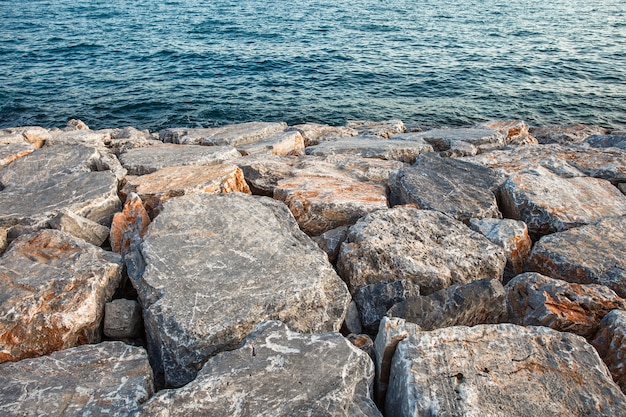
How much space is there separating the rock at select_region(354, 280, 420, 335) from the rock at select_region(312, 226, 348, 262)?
0.55 m

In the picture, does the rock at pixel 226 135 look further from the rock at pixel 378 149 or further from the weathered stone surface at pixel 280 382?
the weathered stone surface at pixel 280 382

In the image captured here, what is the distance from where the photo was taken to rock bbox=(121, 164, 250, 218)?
4.02 metres

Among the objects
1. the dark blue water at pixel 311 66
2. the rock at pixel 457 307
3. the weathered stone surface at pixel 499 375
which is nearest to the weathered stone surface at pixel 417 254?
the rock at pixel 457 307

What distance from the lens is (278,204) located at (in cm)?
389

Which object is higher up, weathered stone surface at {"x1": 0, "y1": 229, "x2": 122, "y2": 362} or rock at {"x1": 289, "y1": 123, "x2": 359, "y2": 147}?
weathered stone surface at {"x1": 0, "y1": 229, "x2": 122, "y2": 362}

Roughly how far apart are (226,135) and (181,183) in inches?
99.5

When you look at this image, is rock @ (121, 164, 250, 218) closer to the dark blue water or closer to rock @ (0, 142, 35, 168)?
rock @ (0, 142, 35, 168)

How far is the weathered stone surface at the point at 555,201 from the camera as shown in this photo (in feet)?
13.1

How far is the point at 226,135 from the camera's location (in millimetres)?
6625

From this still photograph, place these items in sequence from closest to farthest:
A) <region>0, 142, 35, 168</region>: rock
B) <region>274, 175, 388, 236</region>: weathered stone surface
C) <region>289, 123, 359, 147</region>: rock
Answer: <region>274, 175, 388, 236</region>: weathered stone surface
<region>0, 142, 35, 168</region>: rock
<region>289, 123, 359, 147</region>: rock

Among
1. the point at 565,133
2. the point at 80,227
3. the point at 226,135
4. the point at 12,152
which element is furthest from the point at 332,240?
the point at 565,133

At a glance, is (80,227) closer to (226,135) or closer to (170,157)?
(170,157)

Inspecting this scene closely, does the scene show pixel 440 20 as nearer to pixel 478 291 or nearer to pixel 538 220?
pixel 538 220

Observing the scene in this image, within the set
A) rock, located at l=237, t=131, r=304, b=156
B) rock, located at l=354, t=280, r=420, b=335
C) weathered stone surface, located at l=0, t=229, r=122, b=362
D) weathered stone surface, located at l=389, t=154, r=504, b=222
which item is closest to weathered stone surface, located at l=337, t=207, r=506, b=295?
rock, located at l=354, t=280, r=420, b=335
